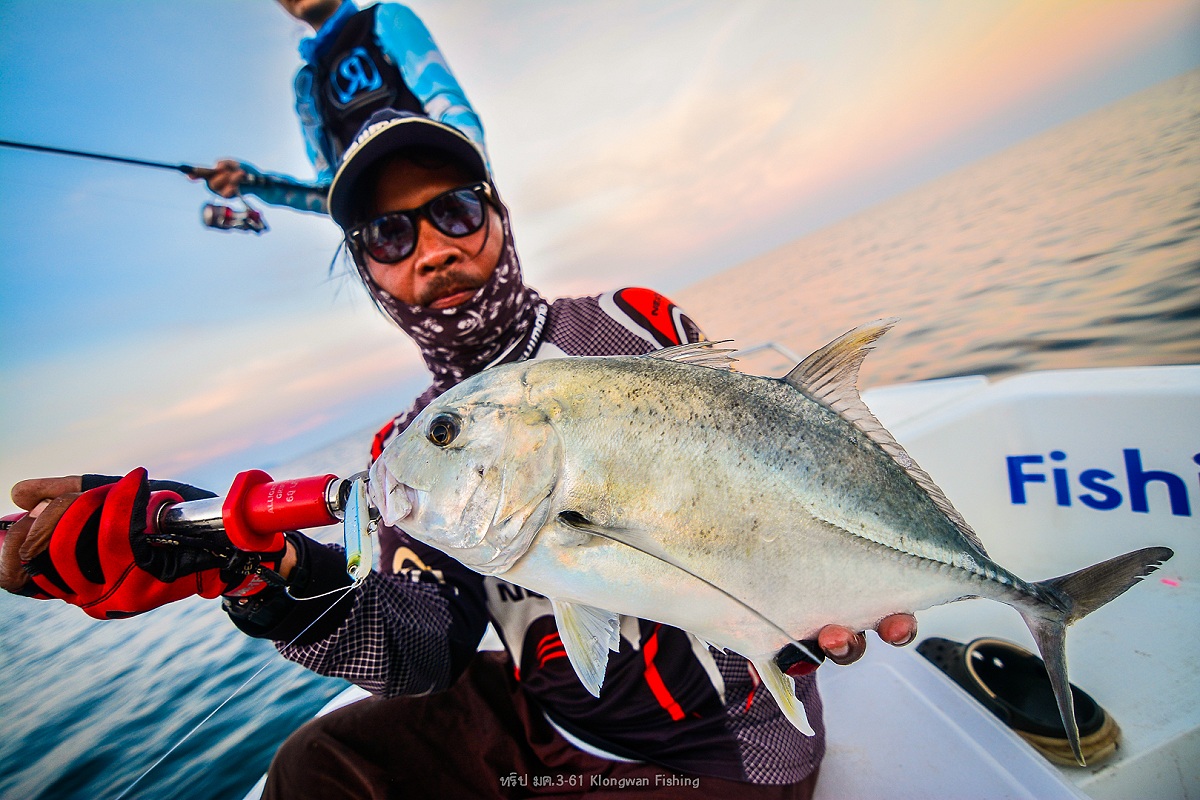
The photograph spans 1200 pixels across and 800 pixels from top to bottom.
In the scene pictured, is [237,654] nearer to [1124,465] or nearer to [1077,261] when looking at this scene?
[1124,465]

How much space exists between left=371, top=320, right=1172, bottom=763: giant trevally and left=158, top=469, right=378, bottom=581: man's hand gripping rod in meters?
0.09

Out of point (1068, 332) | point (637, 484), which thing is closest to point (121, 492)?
point (637, 484)

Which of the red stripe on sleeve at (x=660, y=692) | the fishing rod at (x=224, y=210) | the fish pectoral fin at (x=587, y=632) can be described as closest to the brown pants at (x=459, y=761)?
the red stripe on sleeve at (x=660, y=692)

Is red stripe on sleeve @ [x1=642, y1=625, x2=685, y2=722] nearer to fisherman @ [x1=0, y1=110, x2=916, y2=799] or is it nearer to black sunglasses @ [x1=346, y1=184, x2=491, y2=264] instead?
fisherman @ [x1=0, y1=110, x2=916, y2=799]

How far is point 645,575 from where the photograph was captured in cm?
112

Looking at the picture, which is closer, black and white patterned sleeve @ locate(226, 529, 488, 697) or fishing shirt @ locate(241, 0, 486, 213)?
black and white patterned sleeve @ locate(226, 529, 488, 697)

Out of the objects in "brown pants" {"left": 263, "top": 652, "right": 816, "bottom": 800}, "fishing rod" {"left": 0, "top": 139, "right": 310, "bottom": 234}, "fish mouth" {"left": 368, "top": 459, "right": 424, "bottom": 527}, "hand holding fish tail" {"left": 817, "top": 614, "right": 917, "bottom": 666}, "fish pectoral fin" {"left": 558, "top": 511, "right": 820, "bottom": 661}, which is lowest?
"brown pants" {"left": 263, "top": 652, "right": 816, "bottom": 800}

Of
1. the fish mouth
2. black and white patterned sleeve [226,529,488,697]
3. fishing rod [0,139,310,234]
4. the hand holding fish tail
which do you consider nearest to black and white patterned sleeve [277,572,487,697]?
black and white patterned sleeve [226,529,488,697]

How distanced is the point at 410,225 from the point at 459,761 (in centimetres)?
229

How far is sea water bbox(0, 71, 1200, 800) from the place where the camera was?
278cm

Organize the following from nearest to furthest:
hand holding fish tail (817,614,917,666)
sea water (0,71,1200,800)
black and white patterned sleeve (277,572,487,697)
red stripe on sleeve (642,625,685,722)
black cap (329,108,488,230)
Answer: hand holding fish tail (817,614,917,666)
black and white patterned sleeve (277,572,487,697)
red stripe on sleeve (642,625,685,722)
black cap (329,108,488,230)
sea water (0,71,1200,800)

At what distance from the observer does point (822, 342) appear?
7523 mm

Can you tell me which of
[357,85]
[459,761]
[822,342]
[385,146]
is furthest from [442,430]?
[822,342]

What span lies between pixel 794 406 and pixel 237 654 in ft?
14.2
